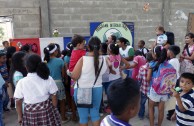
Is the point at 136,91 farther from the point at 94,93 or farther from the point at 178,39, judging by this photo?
the point at 178,39

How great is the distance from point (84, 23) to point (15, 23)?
6.78 ft

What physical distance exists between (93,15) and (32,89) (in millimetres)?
4863

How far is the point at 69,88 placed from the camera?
4.10 metres

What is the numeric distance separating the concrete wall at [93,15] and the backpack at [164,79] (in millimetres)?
4163

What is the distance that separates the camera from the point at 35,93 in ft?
7.86

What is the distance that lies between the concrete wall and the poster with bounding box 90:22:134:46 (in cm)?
16

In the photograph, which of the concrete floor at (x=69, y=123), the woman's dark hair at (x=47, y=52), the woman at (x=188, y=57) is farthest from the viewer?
the woman at (x=188, y=57)

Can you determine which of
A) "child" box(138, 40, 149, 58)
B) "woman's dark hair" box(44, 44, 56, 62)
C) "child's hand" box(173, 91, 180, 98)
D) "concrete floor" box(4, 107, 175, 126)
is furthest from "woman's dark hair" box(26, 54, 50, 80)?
"child" box(138, 40, 149, 58)

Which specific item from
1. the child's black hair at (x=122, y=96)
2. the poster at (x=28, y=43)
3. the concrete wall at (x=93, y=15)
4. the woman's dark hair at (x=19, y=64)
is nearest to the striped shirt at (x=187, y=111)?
the child's black hair at (x=122, y=96)

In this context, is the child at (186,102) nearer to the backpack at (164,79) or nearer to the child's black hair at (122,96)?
the backpack at (164,79)

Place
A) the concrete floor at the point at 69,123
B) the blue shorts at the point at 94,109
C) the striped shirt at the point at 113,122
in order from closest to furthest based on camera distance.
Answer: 1. the striped shirt at the point at 113,122
2. the blue shorts at the point at 94,109
3. the concrete floor at the point at 69,123

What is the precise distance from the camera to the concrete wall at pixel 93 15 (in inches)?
247

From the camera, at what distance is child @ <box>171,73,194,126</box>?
2285 mm

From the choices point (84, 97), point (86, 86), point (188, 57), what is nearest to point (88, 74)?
point (86, 86)
